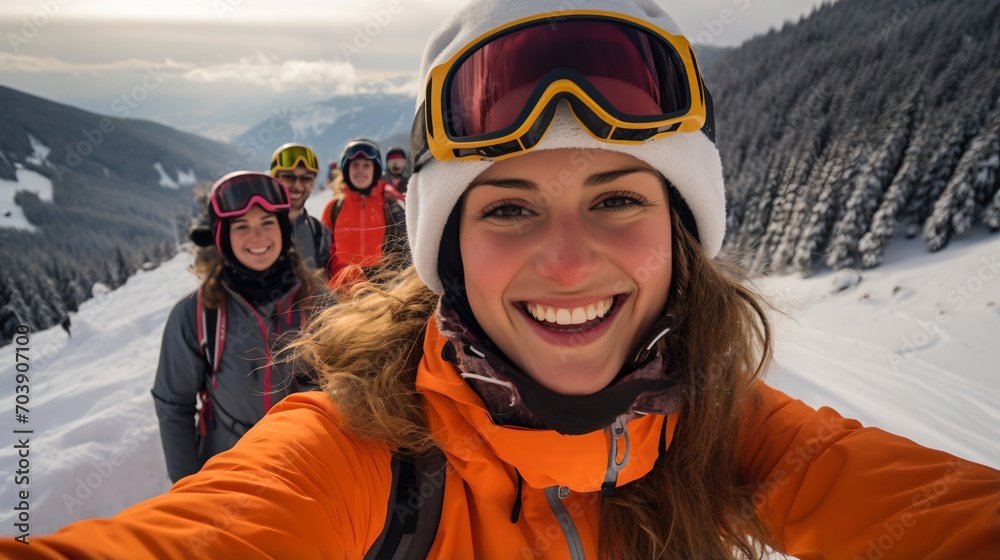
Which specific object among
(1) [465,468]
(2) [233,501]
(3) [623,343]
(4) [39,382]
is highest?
(3) [623,343]

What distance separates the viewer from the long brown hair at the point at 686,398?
153cm

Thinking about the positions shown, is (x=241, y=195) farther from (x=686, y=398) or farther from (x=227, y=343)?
(x=686, y=398)

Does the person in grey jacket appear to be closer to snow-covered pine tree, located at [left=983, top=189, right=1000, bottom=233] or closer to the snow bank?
Answer: snow-covered pine tree, located at [left=983, top=189, right=1000, bottom=233]

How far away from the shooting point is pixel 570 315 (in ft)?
4.76

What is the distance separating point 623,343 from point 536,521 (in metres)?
0.64

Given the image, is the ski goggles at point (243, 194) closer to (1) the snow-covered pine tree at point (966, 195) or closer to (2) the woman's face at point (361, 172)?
(2) the woman's face at point (361, 172)

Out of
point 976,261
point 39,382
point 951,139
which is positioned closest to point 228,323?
point 39,382

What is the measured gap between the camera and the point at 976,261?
48.2 ft

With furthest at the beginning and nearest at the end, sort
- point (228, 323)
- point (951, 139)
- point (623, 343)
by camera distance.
Result: point (951, 139) → point (228, 323) → point (623, 343)

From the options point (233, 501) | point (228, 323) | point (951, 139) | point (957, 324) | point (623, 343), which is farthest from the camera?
point (951, 139)

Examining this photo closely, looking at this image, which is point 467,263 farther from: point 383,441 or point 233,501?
point 233,501

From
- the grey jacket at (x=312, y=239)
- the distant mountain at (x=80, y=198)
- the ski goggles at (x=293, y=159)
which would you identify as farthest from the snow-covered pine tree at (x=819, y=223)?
the distant mountain at (x=80, y=198)

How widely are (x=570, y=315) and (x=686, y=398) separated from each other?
0.62 m

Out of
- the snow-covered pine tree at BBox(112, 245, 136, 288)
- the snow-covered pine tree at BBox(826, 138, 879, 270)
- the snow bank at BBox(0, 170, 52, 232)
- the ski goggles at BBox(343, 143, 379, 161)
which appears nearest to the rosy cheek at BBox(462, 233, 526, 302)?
the ski goggles at BBox(343, 143, 379, 161)
